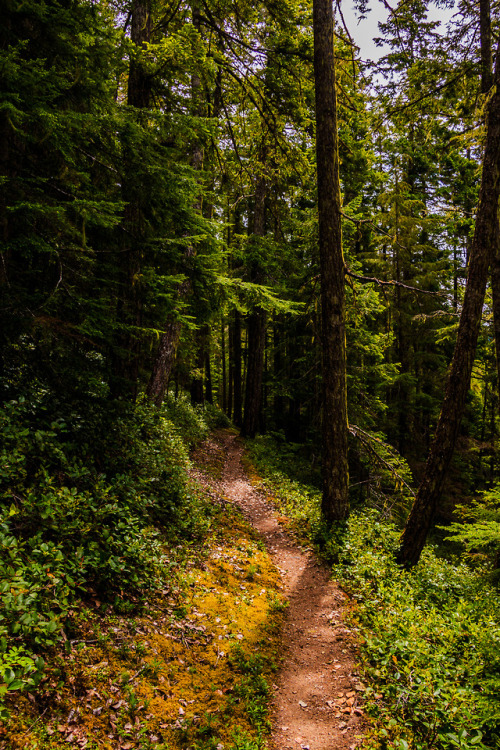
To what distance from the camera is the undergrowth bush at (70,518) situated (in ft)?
10.2

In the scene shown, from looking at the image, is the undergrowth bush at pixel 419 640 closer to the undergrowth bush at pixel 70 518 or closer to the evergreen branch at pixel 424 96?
the undergrowth bush at pixel 70 518

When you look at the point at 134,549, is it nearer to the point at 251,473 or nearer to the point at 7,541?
the point at 7,541

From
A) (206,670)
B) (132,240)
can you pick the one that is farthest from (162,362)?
(206,670)

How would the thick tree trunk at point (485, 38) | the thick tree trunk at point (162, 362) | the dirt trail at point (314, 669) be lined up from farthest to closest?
the thick tree trunk at point (162, 362) → the thick tree trunk at point (485, 38) → the dirt trail at point (314, 669)

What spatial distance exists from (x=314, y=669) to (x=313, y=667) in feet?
0.12

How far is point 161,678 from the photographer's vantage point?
3.90 metres

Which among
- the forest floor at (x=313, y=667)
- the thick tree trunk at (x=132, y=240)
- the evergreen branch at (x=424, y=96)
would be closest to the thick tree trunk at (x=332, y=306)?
the forest floor at (x=313, y=667)

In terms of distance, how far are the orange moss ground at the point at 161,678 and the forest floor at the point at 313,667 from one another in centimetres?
27

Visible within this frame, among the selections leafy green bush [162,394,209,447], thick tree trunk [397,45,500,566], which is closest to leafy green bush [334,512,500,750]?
thick tree trunk [397,45,500,566]

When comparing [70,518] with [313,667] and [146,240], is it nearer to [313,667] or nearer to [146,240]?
[313,667]

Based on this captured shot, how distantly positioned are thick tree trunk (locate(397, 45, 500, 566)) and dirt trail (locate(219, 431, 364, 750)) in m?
1.95

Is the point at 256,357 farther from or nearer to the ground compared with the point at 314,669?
farther from the ground

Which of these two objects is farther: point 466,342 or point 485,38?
point 485,38

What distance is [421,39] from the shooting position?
8953 millimetres
